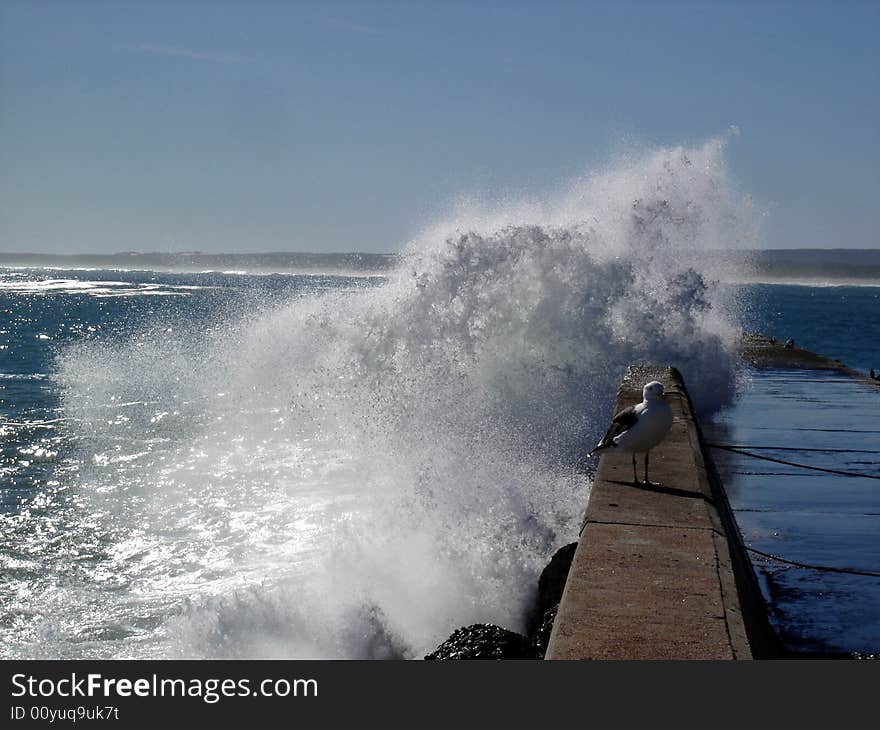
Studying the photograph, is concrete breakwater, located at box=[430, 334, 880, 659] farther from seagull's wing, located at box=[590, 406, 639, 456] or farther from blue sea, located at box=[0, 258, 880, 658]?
blue sea, located at box=[0, 258, 880, 658]

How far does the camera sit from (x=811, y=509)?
8344 mm

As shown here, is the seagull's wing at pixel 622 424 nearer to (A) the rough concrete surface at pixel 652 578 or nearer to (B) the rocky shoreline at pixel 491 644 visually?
(A) the rough concrete surface at pixel 652 578

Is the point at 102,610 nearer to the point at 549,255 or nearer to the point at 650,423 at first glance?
the point at 650,423

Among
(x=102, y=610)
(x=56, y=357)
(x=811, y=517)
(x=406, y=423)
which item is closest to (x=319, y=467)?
(x=406, y=423)

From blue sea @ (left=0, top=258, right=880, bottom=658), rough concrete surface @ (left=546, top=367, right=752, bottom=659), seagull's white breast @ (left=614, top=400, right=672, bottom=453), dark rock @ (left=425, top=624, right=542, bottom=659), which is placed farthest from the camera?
blue sea @ (left=0, top=258, right=880, bottom=658)

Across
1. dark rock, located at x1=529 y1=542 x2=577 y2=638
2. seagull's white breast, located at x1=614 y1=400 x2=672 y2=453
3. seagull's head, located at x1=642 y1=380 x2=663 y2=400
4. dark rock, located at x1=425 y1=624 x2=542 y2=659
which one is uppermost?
seagull's head, located at x1=642 y1=380 x2=663 y2=400

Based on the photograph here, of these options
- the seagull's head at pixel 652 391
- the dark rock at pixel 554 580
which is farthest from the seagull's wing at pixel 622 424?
the dark rock at pixel 554 580

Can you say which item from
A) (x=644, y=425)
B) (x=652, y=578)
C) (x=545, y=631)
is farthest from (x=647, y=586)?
(x=644, y=425)

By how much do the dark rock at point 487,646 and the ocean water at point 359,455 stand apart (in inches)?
66.3

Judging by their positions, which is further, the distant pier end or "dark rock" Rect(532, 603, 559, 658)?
"dark rock" Rect(532, 603, 559, 658)

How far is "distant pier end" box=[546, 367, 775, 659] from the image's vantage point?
13.4ft

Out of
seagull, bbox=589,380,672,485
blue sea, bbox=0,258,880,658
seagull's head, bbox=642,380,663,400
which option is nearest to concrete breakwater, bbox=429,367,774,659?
seagull, bbox=589,380,672,485

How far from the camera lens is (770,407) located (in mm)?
14570

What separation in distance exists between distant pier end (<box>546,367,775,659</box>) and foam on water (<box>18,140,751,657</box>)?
1.55 meters
